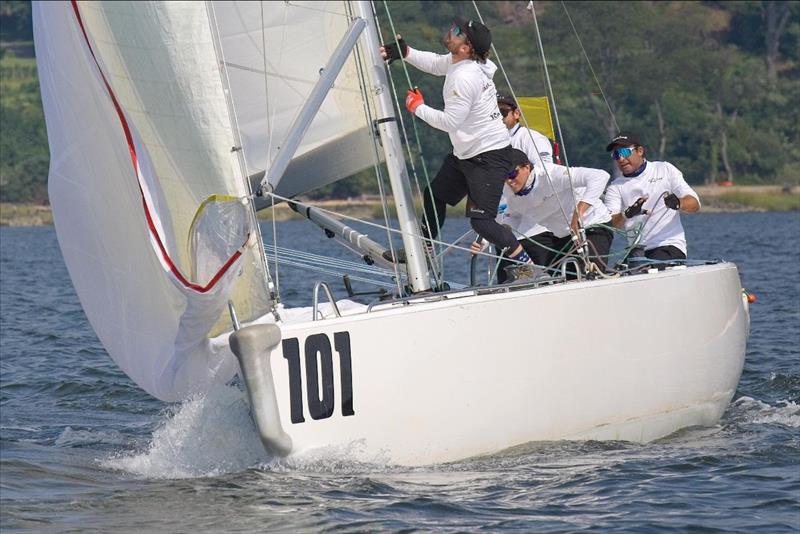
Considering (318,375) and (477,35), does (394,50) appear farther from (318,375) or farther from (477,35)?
(318,375)

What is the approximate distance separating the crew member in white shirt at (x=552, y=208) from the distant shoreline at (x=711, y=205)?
118 feet

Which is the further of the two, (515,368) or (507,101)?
(507,101)

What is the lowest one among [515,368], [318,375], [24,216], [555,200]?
[515,368]

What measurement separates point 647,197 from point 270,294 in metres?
2.66

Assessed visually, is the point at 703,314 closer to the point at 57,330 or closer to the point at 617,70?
the point at 57,330

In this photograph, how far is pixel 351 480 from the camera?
6.22 metres

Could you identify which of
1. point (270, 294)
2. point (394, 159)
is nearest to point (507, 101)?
point (394, 159)

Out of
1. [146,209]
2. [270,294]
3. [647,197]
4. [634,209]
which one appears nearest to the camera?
[146,209]

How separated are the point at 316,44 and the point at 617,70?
160ft

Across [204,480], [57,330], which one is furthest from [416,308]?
[57,330]

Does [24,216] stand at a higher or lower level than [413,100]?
higher

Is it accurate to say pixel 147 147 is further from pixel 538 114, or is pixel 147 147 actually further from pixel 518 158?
pixel 538 114

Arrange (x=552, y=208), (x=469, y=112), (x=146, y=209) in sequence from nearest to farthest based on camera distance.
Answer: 1. (x=146, y=209)
2. (x=469, y=112)
3. (x=552, y=208)

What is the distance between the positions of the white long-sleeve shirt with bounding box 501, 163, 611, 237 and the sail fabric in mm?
835
